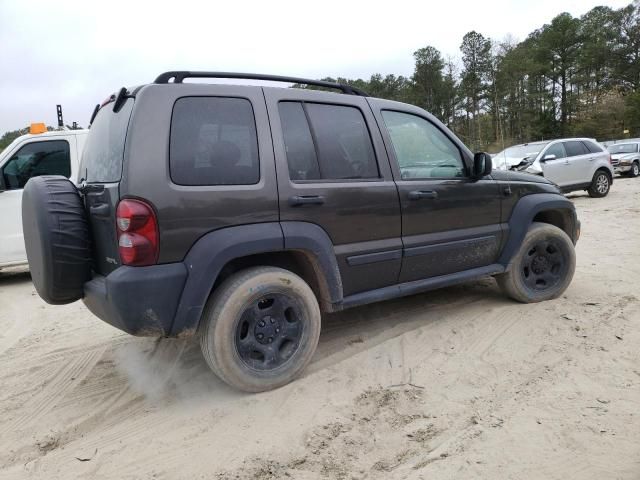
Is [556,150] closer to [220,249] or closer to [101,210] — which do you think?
[220,249]

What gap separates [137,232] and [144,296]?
0.35 meters

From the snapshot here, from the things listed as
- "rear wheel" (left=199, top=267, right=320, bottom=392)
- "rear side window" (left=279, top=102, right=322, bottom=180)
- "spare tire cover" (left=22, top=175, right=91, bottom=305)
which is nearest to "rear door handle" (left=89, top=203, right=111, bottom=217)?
"spare tire cover" (left=22, top=175, right=91, bottom=305)

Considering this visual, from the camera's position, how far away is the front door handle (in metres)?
3.56

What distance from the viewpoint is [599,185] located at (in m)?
13.3

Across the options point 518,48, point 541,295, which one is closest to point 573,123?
point 518,48

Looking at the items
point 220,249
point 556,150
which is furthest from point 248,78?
point 556,150

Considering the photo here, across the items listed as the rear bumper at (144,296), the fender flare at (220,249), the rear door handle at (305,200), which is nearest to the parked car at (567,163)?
the rear door handle at (305,200)

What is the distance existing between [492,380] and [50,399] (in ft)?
9.48

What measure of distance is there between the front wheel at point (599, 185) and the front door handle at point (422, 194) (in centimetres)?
1163

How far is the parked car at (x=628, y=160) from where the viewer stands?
20.3 metres

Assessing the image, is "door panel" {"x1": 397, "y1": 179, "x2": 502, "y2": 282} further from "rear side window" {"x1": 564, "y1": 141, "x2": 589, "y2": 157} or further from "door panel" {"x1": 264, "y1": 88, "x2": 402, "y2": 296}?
"rear side window" {"x1": 564, "y1": 141, "x2": 589, "y2": 157}

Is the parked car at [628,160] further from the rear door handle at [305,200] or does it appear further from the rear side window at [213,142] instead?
the rear side window at [213,142]

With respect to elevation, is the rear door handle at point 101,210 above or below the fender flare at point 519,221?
above

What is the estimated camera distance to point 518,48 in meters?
56.2
